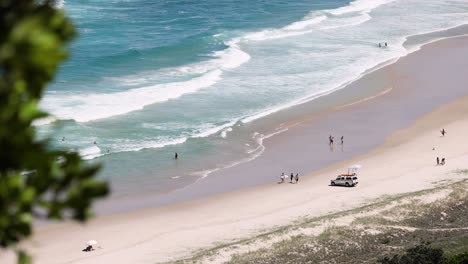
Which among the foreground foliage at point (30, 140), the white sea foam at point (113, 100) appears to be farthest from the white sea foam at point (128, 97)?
the foreground foliage at point (30, 140)

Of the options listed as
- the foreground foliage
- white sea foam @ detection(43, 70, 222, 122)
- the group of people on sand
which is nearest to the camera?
the foreground foliage

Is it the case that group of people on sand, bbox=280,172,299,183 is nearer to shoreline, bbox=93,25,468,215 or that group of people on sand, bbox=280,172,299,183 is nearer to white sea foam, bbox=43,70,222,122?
shoreline, bbox=93,25,468,215

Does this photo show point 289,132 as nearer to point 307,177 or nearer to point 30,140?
point 307,177

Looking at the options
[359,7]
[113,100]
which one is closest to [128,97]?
[113,100]

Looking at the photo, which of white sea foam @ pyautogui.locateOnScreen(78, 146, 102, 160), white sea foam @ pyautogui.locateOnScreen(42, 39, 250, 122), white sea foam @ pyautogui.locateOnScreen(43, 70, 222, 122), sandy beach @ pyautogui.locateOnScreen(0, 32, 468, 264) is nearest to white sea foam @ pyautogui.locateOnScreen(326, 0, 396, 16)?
white sea foam @ pyautogui.locateOnScreen(42, 39, 250, 122)

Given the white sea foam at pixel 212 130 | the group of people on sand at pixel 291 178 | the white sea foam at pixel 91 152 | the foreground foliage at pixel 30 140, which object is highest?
the foreground foliage at pixel 30 140

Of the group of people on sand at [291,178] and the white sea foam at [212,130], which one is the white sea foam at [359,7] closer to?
the white sea foam at [212,130]
